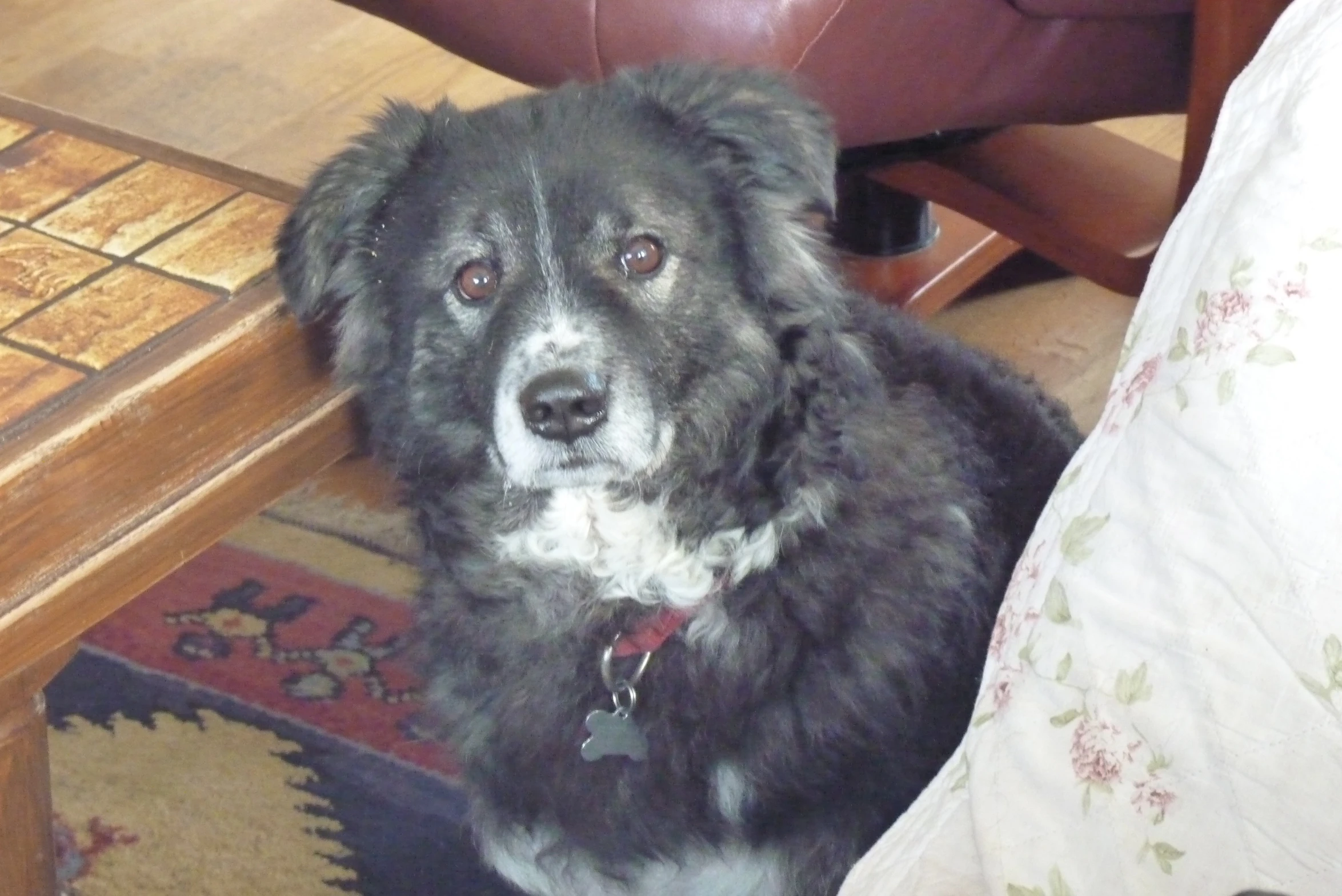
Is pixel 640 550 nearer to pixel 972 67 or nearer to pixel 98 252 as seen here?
pixel 98 252

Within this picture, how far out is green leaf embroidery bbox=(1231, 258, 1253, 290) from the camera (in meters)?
0.96

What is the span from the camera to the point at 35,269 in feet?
4.62

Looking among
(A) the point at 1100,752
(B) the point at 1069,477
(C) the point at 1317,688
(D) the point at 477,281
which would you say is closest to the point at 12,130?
(D) the point at 477,281

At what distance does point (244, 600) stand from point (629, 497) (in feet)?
2.79

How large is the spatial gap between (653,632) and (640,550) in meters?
0.08

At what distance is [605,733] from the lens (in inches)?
55.7

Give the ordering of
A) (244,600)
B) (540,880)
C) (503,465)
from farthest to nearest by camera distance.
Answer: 1. (244,600)
2. (540,880)
3. (503,465)

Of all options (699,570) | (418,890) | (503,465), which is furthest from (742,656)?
(418,890)

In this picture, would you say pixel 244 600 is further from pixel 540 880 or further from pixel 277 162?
pixel 277 162

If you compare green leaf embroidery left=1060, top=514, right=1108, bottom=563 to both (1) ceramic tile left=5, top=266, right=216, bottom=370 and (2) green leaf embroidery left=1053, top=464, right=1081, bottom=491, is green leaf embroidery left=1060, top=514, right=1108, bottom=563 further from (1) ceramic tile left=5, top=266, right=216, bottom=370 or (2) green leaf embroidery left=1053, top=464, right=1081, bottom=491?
(1) ceramic tile left=5, top=266, right=216, bottom=370

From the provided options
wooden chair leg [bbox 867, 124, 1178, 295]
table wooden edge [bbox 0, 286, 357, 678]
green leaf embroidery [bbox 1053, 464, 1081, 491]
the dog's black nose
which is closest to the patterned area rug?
table wooden edge [bbox 0, 286, 357, 678]

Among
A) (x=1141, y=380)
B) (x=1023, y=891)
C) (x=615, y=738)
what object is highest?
(x=1141, y=380)

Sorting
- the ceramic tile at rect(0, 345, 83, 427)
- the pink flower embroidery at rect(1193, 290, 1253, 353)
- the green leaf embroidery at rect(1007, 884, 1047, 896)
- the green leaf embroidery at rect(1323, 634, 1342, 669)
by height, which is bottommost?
the green leaf embroidery at rect(1007, 884, 1047, 896)

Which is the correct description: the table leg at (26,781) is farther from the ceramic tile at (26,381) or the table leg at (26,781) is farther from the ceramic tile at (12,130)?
the ceramic tile at (12,130)
